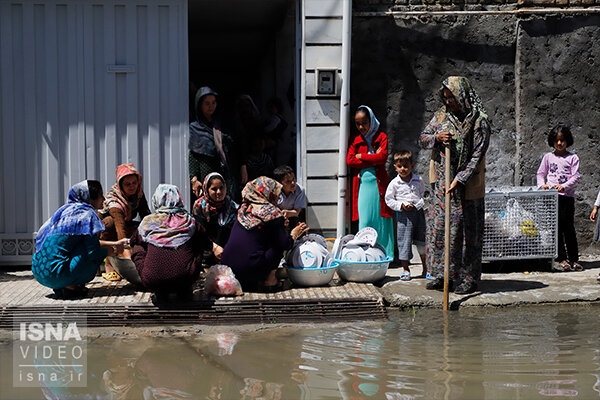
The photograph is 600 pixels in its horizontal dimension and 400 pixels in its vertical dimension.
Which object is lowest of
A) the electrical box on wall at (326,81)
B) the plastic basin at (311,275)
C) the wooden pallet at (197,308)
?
the wooden pallet at (197,308)

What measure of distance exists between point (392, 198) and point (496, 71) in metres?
2.20

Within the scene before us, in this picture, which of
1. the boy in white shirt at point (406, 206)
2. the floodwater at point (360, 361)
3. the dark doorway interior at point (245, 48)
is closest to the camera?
the floodwater at point (360, 361)

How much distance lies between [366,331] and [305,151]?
109 inches

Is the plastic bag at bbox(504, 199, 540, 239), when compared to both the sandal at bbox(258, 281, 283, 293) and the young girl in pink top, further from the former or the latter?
the sandal at bbox(258, 281, 283, 293)

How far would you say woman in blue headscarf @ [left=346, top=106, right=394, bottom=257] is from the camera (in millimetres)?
7957

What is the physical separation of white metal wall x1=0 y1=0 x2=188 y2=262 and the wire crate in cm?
328

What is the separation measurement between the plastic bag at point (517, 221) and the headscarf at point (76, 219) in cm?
405

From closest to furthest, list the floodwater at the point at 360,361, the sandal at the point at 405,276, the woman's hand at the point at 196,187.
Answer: the floodwater at the point at 360,361 < the sandal at the point at 405,276 < the woman's hand at the point at 196,187

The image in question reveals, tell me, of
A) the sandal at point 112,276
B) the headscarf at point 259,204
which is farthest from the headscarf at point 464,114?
the sandal at point 112,276

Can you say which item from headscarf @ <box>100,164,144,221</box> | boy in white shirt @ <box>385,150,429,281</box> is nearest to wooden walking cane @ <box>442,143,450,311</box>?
boy in white shirt @ <box>385,150,429,281</box>

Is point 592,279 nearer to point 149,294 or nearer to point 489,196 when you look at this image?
point 489,196

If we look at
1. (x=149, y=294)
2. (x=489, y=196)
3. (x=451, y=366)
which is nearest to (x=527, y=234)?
(x=489, y=196)

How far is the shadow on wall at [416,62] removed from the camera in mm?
8523

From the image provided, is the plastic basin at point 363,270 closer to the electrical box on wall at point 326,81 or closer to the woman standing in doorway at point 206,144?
the woman standing in doorway at point 206,144
